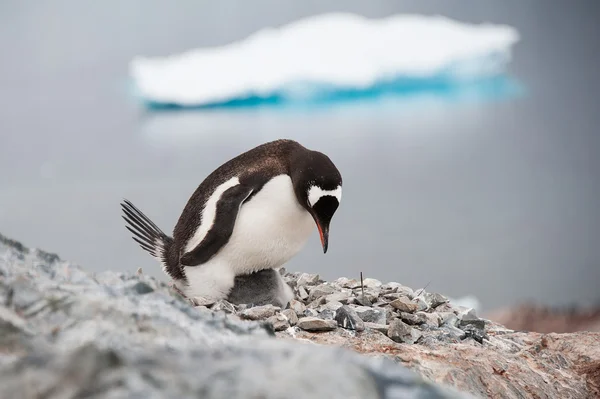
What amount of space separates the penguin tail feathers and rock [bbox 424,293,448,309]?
1393 mm

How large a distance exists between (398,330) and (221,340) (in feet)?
5.42

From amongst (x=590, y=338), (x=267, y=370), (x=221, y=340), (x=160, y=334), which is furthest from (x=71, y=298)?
(x=590, y=338)

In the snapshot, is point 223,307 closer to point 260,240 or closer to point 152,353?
point 260,240

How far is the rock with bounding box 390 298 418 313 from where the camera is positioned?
3.21 m

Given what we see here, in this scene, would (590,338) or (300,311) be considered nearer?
(300,311)

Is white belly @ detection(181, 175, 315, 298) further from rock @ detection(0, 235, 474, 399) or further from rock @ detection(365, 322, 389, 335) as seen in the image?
rock @ detection(0, 235, 474, 399)

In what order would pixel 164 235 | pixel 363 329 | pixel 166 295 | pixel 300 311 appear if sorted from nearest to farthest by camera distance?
pixel 166 295 → pixel 363 329 → pixel 300 311 → pixel 164 235

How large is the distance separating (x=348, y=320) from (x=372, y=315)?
0.75 ft

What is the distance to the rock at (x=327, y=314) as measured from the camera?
2.89 meters

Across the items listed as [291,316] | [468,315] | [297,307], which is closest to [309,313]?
[297,307]

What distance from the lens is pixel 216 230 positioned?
10.4ft

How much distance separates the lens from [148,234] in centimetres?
367

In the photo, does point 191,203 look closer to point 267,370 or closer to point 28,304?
point 28,304

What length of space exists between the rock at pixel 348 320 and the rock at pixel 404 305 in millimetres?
430
